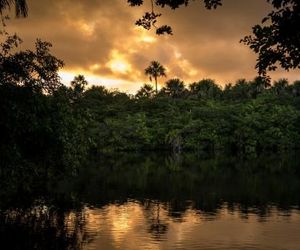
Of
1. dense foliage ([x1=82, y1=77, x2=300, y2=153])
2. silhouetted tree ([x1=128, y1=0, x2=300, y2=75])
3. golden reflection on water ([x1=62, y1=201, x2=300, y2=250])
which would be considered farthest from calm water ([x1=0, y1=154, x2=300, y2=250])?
dense foliage ([x1=82, y1=77, x2=300, y2=153])

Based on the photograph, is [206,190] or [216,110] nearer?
[206,190]

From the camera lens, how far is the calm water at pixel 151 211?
141ft

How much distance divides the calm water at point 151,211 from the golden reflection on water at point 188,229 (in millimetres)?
78

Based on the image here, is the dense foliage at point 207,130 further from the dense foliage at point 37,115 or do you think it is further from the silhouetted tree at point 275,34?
the silhouetted tree at point 275,34

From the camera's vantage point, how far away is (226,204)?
6381cm

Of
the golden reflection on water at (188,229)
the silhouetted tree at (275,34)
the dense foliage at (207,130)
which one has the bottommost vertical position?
the golden reflection on water at (188,229)

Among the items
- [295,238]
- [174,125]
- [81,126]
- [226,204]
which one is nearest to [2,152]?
[81,126]

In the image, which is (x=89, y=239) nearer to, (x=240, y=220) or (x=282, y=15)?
(x=240, y=220)

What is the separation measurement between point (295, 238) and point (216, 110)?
449 ft

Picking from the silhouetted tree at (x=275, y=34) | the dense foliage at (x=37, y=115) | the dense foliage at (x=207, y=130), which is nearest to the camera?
the silhouetted tree at (x=275, y=34)

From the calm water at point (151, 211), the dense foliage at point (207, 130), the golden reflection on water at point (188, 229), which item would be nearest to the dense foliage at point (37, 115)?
the calm water at point (151, 211)

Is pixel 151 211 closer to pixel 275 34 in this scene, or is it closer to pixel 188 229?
pixel 188 229

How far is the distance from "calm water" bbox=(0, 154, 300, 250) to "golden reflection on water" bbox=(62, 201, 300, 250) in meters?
0.08

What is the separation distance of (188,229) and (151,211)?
1045 cm
